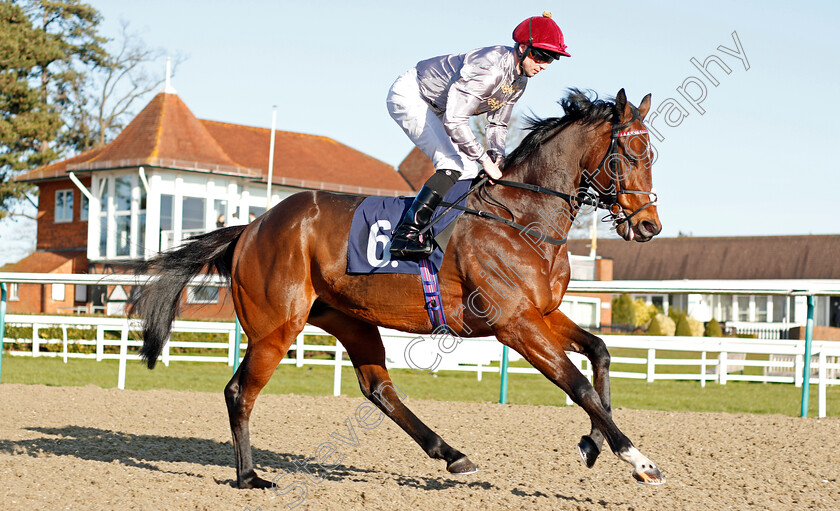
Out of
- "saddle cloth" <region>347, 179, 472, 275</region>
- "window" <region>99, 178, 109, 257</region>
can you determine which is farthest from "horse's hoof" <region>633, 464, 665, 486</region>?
"window" <region>99, 178, 109, 257</region>

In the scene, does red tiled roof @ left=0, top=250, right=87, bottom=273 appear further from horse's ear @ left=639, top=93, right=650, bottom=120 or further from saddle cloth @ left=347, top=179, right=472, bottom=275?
horse's ear @ left=639, top=93, right=650, bottom=120

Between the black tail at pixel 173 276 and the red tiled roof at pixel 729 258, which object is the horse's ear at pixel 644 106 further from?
the red tiled roof at pixel 729 258

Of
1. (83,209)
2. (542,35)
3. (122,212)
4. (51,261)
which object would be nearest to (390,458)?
(542,35)

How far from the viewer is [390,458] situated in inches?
224

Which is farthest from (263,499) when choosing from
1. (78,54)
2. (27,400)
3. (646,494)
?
(78,54)

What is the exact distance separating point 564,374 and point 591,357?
446mm

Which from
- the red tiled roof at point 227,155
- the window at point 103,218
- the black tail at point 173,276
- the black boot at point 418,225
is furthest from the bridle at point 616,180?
the window at point 103,218

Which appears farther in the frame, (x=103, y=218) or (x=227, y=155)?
(x=227, y=155)

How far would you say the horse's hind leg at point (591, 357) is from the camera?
14.0 feet

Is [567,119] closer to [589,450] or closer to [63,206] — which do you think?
[589,450]

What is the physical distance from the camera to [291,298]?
501 centimetres

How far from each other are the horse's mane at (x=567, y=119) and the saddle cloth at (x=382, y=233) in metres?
0.35

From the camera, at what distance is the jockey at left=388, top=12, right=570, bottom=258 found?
14.8ft

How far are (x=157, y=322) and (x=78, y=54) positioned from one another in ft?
109
